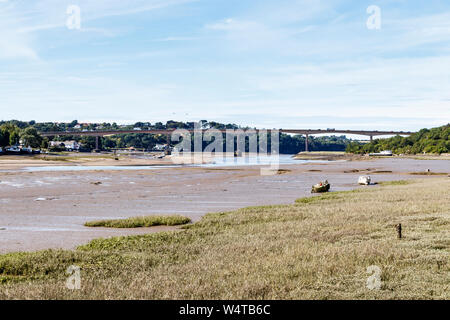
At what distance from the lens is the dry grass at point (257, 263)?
34.7 ft

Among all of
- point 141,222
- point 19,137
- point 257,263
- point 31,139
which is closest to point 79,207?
point 141,222

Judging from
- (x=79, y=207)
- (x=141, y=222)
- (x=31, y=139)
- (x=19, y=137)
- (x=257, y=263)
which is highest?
(x=19, y=137)

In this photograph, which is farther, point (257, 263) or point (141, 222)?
point (141, 222)

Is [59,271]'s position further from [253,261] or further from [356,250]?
[356,250]

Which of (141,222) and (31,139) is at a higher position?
(31,139)

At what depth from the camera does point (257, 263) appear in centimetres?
1334

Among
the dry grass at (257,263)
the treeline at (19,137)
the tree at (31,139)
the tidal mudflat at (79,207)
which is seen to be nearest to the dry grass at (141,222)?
the tidal mudflat at (79,207)

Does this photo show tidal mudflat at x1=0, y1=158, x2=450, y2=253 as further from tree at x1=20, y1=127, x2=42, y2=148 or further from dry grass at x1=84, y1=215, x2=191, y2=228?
tree at x1=20, y1=127, x2=42, y2=148

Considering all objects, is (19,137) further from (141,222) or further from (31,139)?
(141,222)

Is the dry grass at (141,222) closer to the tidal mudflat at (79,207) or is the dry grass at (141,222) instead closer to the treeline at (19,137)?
the tidal mudflat at (79,207)

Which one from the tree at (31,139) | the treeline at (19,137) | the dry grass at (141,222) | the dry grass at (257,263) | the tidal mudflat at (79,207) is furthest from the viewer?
the tree at (31,139)
